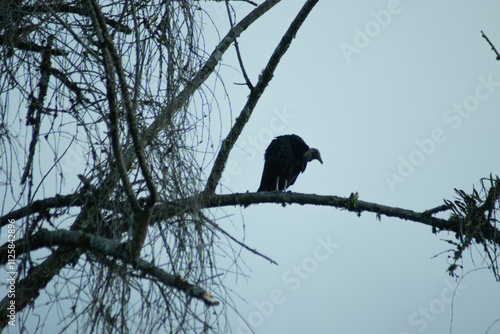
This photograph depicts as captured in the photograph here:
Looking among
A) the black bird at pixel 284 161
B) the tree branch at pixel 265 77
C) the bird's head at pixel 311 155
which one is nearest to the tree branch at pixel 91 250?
the tree branch at pixel 265 77

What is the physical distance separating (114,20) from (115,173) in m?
0.93

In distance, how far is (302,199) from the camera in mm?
3404

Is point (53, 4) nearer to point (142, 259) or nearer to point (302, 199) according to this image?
point (142, 259)

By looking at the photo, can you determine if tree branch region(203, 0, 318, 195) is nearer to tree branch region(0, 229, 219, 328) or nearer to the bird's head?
tree branch region(0, 229, 219, 328)

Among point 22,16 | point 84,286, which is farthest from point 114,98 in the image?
point 22,16

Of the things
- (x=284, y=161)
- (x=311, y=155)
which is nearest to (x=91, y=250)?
(x=284, y=161)

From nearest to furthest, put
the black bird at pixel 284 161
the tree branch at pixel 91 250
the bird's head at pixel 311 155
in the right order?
the tree branch at pixel 91 250, the black bird at pixel 284 161, the bird's head at pixel 311 155

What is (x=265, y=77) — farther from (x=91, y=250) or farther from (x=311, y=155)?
(x=311, y=155)

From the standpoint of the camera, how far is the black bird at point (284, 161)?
255 inches

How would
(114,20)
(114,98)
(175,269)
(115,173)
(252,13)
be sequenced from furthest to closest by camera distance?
(252,13), (114,20), (115,173), (175,269), (114,98)

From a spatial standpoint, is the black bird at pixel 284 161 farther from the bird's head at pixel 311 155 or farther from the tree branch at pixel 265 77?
the tree branch at pixel 265 77

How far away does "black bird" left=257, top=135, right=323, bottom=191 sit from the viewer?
6.48 m

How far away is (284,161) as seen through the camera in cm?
645

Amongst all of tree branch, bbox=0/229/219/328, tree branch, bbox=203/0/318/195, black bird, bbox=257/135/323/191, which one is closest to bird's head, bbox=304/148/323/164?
black bird, bbox=257/135/323/191
